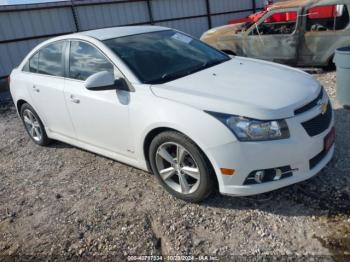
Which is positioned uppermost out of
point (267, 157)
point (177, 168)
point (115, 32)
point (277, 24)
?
point (115, 32)

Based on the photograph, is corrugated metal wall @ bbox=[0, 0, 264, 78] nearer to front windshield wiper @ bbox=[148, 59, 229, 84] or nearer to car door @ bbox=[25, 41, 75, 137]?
car door @ bbox=[25, 41, 75, 137]

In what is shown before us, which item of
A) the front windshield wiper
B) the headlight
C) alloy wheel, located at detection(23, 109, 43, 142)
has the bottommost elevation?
alloy wheel, located at detection(23, 109, 43, 142)

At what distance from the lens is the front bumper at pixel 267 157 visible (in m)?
2.68

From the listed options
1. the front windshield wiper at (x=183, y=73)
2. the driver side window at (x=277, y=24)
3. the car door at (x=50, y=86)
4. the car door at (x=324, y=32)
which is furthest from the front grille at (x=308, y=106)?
the driver side window at (x=277, y=24)

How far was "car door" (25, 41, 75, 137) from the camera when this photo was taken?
414cm

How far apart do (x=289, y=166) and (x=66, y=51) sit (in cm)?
289

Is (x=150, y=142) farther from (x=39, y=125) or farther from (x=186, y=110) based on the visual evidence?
(x=39, y=125)

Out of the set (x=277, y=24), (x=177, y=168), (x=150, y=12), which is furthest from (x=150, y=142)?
(x=150, y=12)

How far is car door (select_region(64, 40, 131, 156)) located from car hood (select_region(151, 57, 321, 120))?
1.67 feet

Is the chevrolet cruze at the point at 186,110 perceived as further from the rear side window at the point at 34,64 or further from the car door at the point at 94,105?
the rear side window at the point at 34,64

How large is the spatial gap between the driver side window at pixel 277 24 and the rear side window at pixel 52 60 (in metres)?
4.51

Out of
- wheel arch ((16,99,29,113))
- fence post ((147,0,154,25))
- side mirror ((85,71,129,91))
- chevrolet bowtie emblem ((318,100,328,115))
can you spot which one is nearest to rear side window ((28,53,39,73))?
wheel arch ((16,99,29,113))

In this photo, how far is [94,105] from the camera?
3.62 m

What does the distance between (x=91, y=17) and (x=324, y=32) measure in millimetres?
8111
